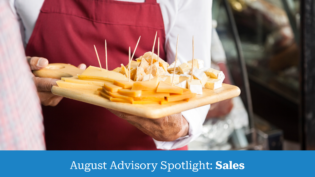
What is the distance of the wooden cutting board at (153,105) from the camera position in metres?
0.73

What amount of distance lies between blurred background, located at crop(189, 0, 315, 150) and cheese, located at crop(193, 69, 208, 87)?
37.4 inches

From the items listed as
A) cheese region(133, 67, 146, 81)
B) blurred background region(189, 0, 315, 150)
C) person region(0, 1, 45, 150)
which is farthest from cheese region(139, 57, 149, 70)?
blurred background region(189, 0, 315, 150)

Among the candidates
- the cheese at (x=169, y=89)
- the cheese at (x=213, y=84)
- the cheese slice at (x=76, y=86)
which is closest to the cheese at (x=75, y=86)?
the cheese slice at (x=76, y=86)

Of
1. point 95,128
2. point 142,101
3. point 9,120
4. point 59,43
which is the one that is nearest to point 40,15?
point 59,43

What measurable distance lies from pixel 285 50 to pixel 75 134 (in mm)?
2510

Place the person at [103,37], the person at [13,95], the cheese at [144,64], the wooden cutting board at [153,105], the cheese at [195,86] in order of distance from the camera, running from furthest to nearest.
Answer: the person at [103,37]
the cheese at [144,64]
the cheese at [195,86]
the wooden cutting board at [153,105]
the person at [13,95]

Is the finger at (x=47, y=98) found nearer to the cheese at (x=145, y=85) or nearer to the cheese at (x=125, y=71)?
the cheese at (x=125, y=71)

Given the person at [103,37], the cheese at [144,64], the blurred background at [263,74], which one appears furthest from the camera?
the blurred background at [263,74]

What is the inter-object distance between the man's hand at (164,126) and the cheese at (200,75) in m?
0.17

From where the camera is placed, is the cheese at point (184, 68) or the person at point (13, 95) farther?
the cheese at point (184, 68)

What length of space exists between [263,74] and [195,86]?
8.32 ft

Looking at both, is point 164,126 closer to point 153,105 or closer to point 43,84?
point 153,105

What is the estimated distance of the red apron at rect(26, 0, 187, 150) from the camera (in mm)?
1178

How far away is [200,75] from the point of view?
0.90 meters
